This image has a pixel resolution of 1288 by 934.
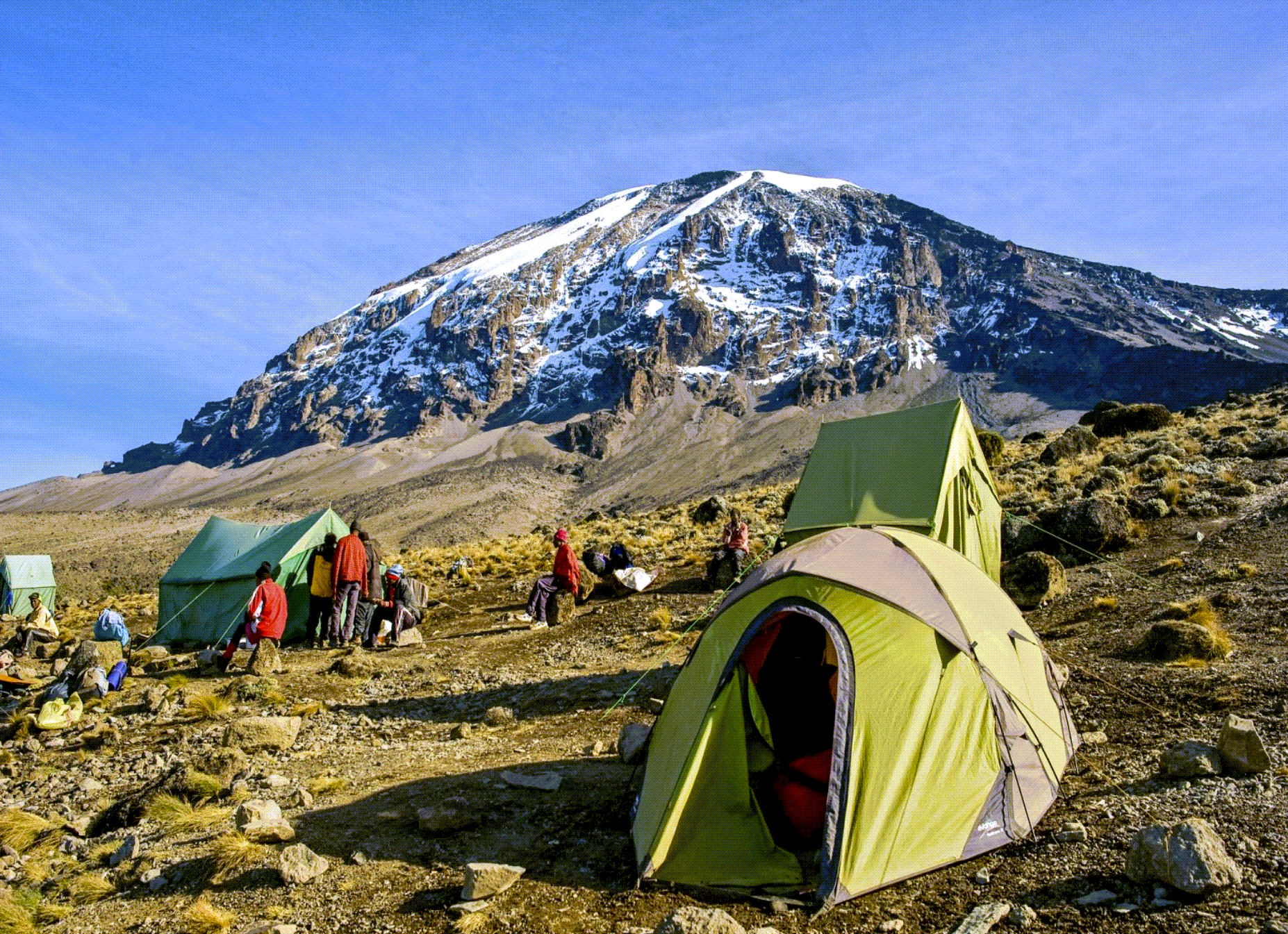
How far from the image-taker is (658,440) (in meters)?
166

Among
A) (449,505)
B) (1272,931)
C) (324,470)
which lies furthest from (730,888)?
(324,470)

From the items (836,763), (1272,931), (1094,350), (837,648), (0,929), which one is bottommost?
(0,929)

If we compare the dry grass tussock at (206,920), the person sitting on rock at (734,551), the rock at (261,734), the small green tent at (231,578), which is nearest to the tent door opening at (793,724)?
the dry grass tussock at (206,920)

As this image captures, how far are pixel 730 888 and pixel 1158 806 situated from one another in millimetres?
2783

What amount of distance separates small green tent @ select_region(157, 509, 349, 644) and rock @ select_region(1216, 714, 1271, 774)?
1360cm

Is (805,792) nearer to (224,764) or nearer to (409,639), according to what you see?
(224,764)

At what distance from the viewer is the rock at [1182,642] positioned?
25.5ft

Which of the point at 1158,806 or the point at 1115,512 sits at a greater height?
the point at 1115,512

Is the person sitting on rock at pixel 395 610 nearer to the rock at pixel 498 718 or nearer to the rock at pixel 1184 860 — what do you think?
the rock at pixel 498 718

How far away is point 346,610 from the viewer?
44.3 ft

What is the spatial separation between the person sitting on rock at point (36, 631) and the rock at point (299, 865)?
1358 centimetres

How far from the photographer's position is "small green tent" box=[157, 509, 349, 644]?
48.3 ft

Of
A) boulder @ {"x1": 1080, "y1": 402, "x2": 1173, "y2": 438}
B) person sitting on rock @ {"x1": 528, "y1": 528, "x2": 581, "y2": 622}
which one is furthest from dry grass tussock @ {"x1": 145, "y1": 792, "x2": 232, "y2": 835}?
boulder @ {"x1": 1080, "y1": 402, "x2": 1173, "y2": 438}

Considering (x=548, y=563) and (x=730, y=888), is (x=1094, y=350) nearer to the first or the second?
(x=548, y=563)
